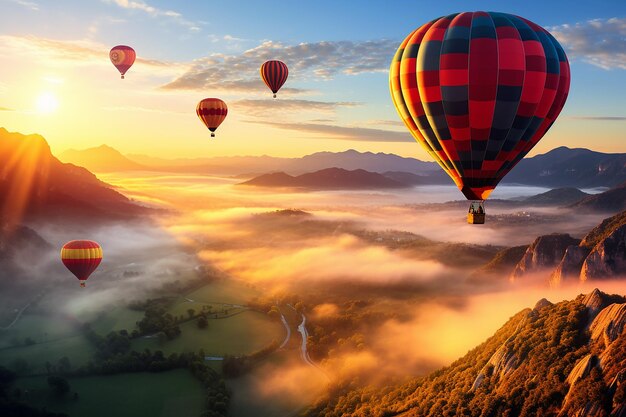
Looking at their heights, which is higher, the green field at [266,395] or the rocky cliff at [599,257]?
the rocky cliff at [599,257]

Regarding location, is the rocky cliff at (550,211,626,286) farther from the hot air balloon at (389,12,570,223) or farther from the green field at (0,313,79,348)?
the green field at (0,313,79,348)

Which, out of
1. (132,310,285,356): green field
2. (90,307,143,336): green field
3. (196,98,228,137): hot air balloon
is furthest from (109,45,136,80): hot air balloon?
(90,307,143,336): green field

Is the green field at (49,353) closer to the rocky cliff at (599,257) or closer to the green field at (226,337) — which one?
the green field at (226,337)

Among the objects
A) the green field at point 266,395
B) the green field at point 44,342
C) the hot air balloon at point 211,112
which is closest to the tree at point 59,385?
the green field at point 44,342

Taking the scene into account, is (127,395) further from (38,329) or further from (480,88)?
(480,88)

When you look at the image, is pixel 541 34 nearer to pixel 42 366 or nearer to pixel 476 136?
pixel 476 136

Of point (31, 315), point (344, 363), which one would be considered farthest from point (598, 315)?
point (31, 315)
